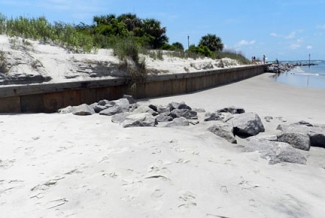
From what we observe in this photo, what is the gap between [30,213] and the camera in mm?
2262

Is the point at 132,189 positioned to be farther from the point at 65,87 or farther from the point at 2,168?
the point at 65,87

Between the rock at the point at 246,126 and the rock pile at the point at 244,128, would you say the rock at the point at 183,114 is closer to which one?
the rock pile at the point at 244,128

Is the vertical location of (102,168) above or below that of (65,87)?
below

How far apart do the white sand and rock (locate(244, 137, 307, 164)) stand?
0.43 feet

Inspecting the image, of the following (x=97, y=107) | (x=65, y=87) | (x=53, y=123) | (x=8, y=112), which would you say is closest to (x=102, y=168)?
(x=53, y=123)

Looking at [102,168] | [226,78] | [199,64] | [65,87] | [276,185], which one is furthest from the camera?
[226,78]

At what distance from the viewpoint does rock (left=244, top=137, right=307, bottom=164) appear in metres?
3.66

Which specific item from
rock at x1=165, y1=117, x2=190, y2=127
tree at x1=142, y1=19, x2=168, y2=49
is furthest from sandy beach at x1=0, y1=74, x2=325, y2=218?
tree at x1=142, y1=19, x2=168, y2=49

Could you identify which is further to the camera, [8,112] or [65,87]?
[65,87]

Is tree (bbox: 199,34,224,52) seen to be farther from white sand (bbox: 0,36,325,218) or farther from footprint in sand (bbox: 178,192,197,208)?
footprint in sand (bbox: 178,192,197,208)

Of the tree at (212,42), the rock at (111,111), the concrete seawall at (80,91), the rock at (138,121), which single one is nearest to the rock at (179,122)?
the rock at (138,121)

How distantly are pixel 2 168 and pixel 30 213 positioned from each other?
107 cm

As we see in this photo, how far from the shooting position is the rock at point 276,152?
12.0 feet

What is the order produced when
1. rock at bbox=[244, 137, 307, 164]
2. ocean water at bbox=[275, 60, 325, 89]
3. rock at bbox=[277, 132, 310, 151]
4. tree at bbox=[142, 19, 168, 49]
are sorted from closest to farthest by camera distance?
1. rock at bbox=[244, 137, 307, 164]
2. rock at bbox=[277, 132, 310, 151]
3. ocean water at bbox=[275, 60, 325, 89]
4. tree at bbox=[142, 19, 168, 49]
